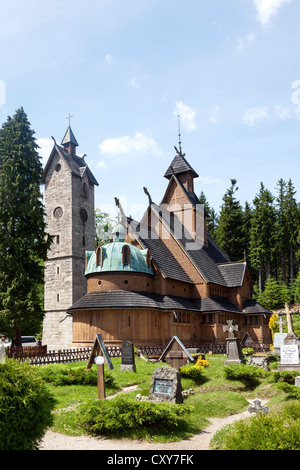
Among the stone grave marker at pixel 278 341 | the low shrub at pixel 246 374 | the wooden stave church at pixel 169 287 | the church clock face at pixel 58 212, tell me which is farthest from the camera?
the church clock face at pixel 58 212

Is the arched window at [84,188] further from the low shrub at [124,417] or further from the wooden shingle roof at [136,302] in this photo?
the low shrub at [124,417]

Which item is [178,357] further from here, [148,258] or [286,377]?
[148,258]

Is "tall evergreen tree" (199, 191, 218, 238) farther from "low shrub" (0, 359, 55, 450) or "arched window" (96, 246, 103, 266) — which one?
"low shrub" (0, 359, 55, 450)

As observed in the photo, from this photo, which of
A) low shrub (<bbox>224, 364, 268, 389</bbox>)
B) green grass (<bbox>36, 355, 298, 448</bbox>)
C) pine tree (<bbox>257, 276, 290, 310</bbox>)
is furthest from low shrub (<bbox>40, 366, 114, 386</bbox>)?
pine tree (<bbox>257, 276, 290, 310</bbox>)

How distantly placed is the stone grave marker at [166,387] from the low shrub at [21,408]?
18.4 ft

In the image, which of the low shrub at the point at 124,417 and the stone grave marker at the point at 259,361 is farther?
the stone grave marker at the point at 259,361

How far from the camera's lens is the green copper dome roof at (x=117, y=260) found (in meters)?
33.1

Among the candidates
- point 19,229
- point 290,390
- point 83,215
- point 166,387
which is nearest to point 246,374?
point 290,390

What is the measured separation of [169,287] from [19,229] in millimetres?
13383

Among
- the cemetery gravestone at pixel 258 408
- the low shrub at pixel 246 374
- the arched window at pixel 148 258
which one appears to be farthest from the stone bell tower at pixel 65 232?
the cemetery gravestone at pixel 258 408
